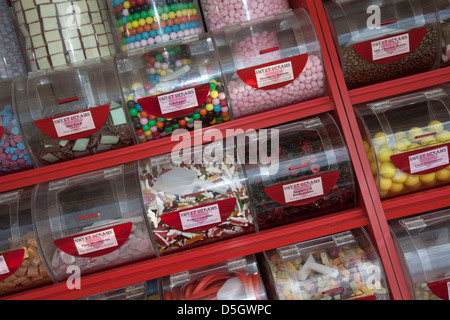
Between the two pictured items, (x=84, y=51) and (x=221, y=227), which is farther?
(x=84, y=51)

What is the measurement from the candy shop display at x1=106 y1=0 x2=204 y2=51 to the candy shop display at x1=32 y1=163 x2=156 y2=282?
0.59 m

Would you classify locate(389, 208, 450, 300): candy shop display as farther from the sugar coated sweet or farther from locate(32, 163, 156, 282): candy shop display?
the sugar coated sweet

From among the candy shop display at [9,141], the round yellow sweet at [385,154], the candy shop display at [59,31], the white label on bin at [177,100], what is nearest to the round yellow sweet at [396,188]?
the round yellow sweet at [385,154]

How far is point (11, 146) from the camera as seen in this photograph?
1.47 meters

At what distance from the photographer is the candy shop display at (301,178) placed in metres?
1.43

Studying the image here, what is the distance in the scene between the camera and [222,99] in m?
1.45

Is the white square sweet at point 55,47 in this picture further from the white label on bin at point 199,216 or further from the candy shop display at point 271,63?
the white label on bin at point 199,216

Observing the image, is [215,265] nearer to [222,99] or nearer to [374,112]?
[222,99]

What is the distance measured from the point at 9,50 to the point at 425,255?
6.59ft

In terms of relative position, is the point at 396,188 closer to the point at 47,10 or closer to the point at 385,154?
the point at 385,154

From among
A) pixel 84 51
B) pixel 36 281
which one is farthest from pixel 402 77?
pixel 36 281

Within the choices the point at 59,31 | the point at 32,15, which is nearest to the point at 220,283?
the point at 59,31

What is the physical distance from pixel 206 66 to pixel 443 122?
3.22 feet

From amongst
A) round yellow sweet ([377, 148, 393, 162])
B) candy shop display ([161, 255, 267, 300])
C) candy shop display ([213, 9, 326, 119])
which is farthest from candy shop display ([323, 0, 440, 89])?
candy shop display ([161, 255, 267, 300])
